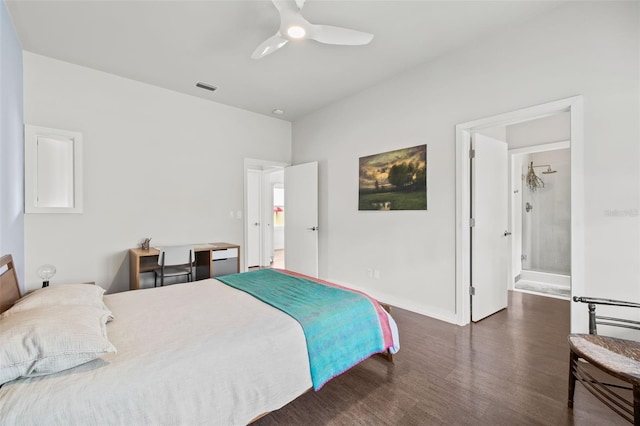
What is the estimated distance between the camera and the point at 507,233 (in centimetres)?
354

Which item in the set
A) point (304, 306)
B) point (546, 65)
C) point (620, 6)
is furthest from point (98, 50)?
point (620, 6)

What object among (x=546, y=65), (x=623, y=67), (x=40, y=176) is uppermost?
(x=546, y=65)

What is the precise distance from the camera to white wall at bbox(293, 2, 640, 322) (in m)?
2.07

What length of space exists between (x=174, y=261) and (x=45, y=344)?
2.24m

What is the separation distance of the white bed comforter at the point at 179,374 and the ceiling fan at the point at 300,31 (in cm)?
201

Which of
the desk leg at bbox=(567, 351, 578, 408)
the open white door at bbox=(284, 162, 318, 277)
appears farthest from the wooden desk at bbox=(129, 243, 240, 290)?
the desk leg at bbox=(567, 351, 578, 408)

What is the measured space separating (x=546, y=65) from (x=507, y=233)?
6.34 ft

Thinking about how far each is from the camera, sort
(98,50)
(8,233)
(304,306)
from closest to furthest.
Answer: (304,306), (8,233), (98,50)

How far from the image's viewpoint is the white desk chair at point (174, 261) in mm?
3209

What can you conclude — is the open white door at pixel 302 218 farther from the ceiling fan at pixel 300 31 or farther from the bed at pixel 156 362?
the bed at pixel 156 362

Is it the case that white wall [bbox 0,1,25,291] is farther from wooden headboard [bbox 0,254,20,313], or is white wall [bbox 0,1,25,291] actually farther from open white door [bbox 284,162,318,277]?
open white door [bbox 284,162,318,277]

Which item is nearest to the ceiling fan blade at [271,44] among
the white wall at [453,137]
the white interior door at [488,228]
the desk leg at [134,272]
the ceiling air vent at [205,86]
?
the ceiling air vent at [205,86]

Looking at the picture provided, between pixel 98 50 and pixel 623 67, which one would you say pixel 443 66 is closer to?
pixel 623 67

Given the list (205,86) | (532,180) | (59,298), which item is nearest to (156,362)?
(59,298)
